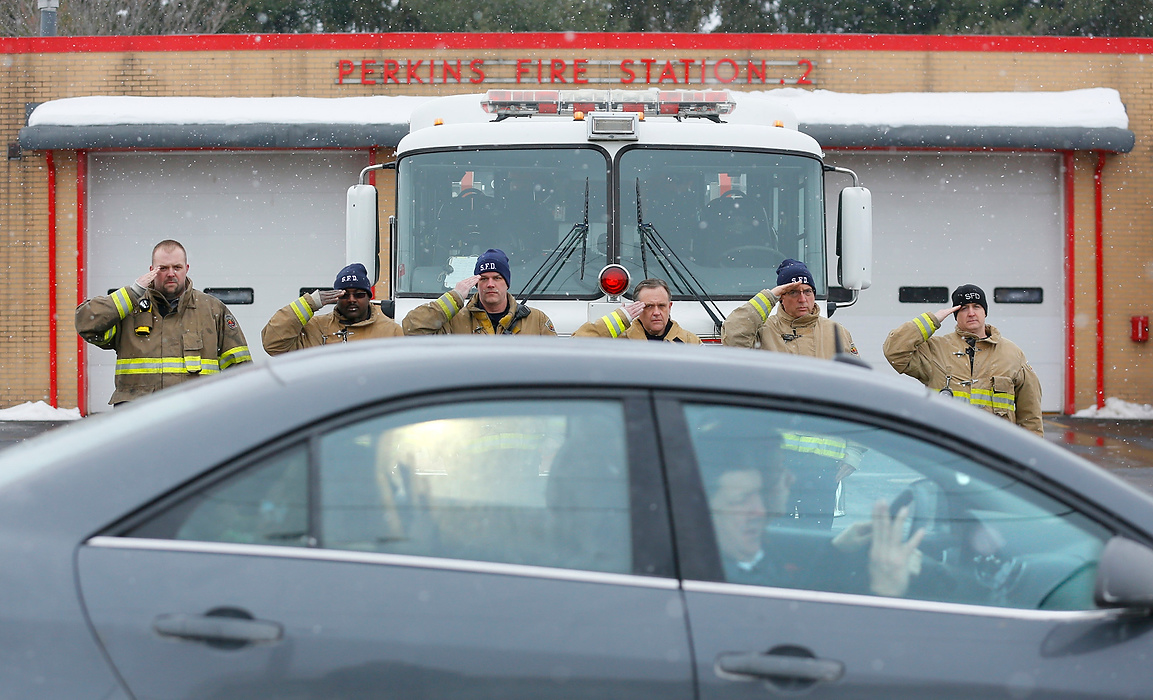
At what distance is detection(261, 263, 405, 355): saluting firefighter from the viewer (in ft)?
19.9

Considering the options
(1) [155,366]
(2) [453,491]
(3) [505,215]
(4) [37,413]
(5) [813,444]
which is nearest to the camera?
(2) [453,491]

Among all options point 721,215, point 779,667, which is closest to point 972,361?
point 721,215

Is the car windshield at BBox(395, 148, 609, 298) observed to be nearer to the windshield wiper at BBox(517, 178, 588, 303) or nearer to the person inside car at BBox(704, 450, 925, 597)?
the windshield wiper at BBox(517, 178, 588, 303)

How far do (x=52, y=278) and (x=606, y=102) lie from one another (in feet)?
34.9

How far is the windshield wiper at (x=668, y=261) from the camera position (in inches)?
236

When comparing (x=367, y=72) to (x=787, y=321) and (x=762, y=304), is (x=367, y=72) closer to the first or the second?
(x=787, y=321)

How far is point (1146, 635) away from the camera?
2.15 metres

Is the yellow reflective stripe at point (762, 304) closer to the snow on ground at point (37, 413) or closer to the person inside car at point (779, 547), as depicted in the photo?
the person inside car at point (779, 547)

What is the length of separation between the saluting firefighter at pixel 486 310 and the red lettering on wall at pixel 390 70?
9506 millimetres

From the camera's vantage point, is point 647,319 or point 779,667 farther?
point 647,319

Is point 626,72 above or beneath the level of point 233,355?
above

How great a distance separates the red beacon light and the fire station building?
934 cm

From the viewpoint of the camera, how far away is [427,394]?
2.20 m

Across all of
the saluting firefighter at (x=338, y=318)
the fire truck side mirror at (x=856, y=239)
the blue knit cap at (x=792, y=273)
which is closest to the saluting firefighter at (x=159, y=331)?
the saluting firefighter at (x=338, y=318)
